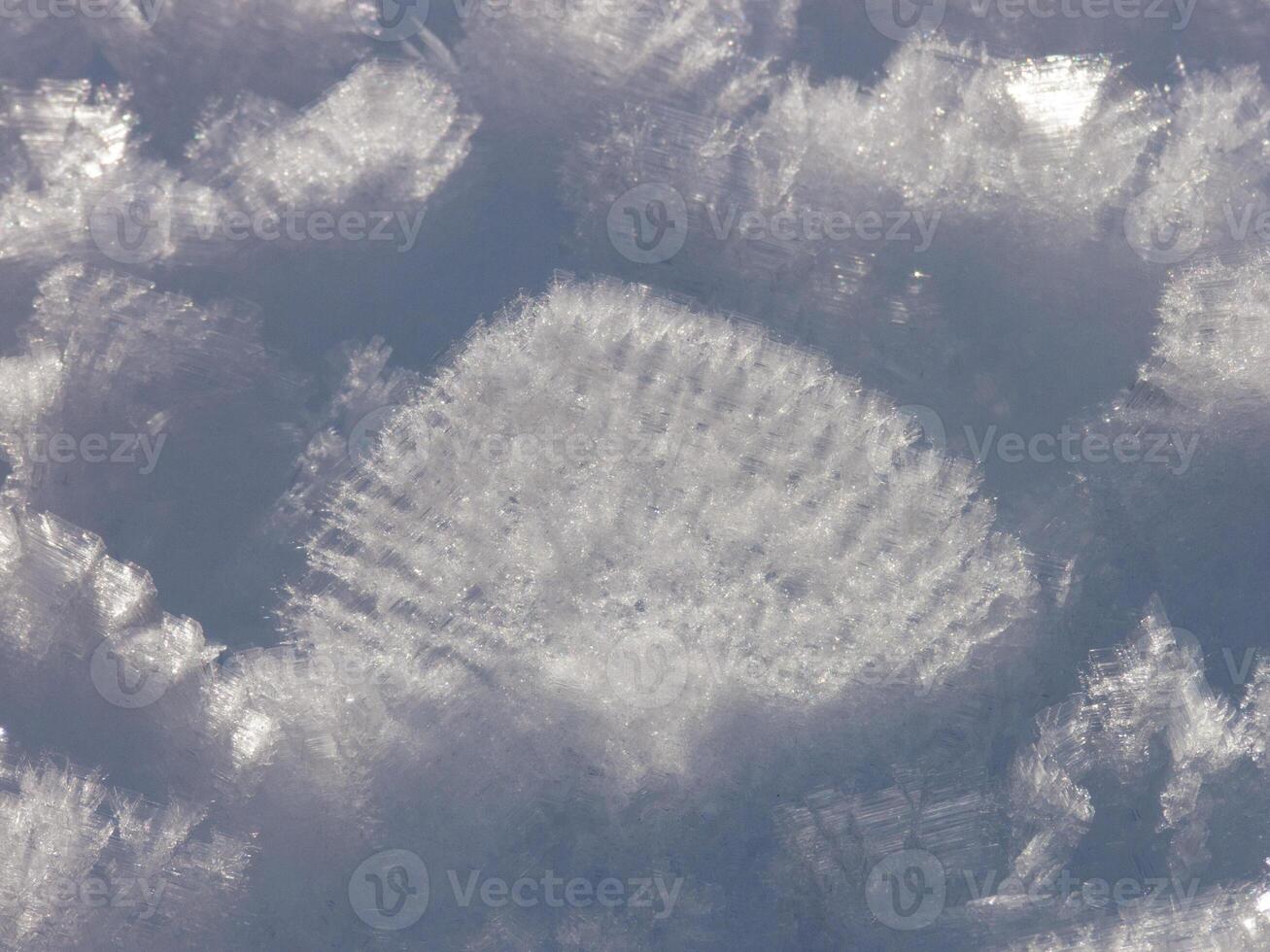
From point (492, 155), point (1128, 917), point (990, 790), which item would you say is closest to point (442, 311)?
point (492, 155)

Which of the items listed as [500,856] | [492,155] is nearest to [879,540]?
[500,856]

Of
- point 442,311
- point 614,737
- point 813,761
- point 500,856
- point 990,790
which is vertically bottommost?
point 500,856

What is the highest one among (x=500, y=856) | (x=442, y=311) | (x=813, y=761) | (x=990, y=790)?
(x=442, y=311)

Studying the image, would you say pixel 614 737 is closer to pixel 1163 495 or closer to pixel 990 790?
pixel 990 790

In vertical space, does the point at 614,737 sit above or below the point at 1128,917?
below

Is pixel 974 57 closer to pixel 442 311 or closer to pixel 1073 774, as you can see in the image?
pixel 442 311

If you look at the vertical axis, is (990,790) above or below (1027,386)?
below
